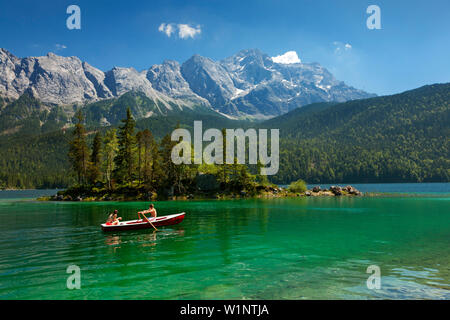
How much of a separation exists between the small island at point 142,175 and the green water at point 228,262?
59.9 m

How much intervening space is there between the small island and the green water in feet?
196

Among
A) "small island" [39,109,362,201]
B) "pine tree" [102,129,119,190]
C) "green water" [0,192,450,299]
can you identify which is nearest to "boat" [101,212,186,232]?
"green water" [0,192,450,299]

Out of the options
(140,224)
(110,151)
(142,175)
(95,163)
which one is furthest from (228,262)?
(95,163)

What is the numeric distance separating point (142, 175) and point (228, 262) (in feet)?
278

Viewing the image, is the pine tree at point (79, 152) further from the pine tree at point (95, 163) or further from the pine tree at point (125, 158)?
the pine tree at point (125, 158)

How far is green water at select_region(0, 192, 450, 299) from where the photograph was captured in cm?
1439

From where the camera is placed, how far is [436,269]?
1794 centimetres

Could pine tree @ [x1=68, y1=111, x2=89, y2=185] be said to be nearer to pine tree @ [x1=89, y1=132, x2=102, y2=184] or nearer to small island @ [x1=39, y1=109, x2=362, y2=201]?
small island @ [x1=39, y1=109, x2=362, y2=201]

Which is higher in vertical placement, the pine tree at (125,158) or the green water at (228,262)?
the pine tree at (125,158)

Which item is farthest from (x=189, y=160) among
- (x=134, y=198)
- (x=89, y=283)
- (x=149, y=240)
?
(x=89, y=283)

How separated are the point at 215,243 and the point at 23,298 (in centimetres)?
1531

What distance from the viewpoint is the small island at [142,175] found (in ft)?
307

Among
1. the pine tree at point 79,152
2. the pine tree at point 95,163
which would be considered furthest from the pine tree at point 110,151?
the pine tree at point 79,152
